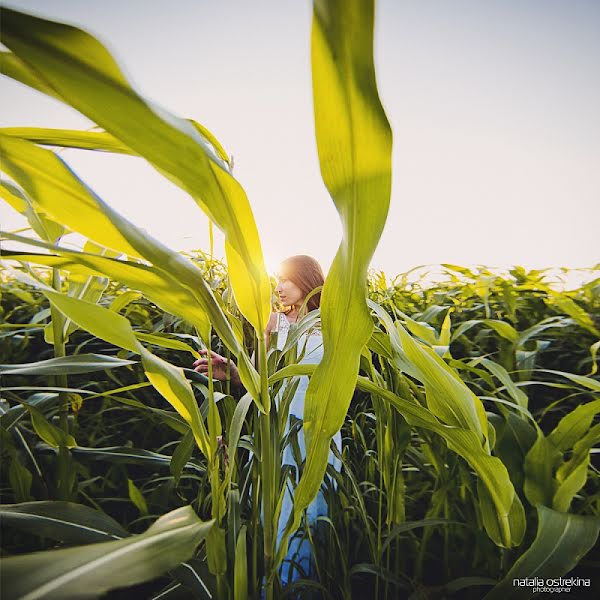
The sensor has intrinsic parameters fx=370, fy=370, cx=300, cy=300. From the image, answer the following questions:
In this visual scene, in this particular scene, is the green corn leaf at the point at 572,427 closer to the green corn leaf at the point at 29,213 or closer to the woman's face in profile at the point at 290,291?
the green corn leaf at the point at 29,213

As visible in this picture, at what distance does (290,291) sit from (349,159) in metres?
1.58

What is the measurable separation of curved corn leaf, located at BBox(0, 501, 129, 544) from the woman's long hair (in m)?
1.44

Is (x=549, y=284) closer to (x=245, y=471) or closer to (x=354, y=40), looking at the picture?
(x=245, y=471)

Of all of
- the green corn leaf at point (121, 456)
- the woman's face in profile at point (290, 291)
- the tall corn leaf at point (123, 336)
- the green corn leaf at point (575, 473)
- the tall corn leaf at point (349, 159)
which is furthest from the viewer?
the woman's face in profile at point (290, 291)

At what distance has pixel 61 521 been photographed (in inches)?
14.4

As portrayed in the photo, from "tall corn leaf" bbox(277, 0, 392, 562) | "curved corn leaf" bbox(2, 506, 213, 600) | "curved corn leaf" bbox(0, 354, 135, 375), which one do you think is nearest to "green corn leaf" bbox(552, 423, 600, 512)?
"tall corn leaf" bbox(277, 0, 392, 562)

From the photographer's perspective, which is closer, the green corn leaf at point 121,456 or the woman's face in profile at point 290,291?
the green corn leaf at point 121,456

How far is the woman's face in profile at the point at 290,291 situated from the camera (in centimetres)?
176

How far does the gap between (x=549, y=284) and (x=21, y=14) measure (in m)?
1.21

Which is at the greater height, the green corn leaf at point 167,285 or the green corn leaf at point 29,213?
the green corn leaf at point 29,213

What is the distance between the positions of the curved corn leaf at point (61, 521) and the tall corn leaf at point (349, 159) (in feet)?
0.93

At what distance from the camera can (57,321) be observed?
495 millimetres

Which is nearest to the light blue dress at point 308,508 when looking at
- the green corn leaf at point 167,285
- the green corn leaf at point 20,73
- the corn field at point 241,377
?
the corn field at point 241,377

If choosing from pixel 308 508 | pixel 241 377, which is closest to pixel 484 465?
pixel 241 377
